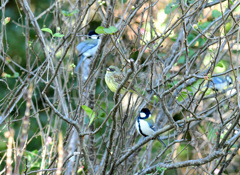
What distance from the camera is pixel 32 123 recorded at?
5.80m

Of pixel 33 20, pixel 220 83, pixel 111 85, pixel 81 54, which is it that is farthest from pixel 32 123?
pixel 220 83

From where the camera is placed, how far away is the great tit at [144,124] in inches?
147

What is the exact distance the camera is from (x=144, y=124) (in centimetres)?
390

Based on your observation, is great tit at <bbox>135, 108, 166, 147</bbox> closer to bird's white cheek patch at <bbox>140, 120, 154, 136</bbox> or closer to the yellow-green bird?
bird's white cheek patch at <bbox>140, 120, 154, 136</bbox>

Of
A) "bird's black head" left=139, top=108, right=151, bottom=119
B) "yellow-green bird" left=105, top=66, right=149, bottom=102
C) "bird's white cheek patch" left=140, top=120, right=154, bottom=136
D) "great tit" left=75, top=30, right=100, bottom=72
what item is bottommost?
"bird's white cheek patch" left=140, top=120, right=154, bottom=136

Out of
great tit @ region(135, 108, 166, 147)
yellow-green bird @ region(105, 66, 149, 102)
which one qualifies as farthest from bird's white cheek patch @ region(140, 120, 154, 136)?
yellow-green bird @ region(105, 66, 149, 102)

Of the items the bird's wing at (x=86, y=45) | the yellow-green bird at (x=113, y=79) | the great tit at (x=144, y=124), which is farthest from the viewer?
the bird's wing at (x=86, y=45)

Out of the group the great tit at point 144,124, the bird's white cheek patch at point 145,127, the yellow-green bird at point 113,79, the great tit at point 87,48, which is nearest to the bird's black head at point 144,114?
the great tit at point 144,124

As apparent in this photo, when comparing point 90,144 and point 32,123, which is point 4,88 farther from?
point 90,144

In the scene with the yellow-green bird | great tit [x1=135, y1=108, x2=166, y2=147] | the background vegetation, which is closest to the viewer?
the background vegetation

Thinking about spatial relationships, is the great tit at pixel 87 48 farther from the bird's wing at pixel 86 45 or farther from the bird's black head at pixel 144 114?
the bird's black head at pixel 144 114

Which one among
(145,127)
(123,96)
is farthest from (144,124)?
(123,96)

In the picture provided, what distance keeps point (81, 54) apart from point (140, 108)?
59.6 inches

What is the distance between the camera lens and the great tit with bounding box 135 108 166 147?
3730 mm
